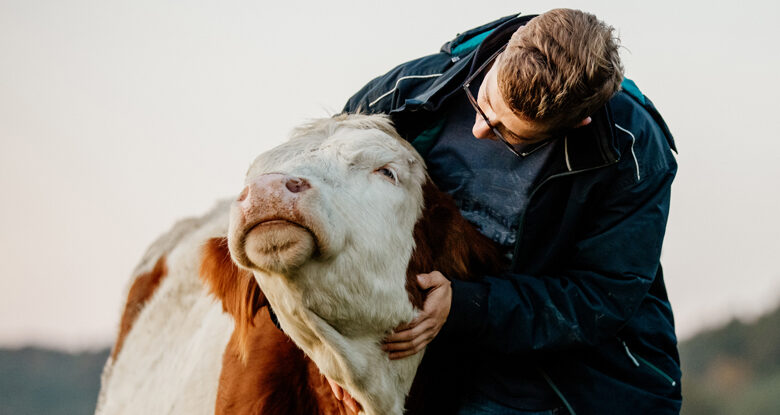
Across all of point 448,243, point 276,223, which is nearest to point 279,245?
point 276,223

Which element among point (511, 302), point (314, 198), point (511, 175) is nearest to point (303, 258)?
point (314, 198)

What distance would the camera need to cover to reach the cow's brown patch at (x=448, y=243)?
9.21ft

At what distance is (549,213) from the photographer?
9.75 feet

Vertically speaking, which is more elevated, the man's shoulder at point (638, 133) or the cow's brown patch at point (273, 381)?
the man's shoulder at point (638, 133)

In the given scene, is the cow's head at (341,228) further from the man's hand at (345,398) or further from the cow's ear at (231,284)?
the man's hand at (345,398)

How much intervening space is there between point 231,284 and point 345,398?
564 millimetres

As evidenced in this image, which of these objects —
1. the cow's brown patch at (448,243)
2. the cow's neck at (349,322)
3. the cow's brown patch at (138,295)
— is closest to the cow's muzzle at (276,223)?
the cow's neck at (349,322)

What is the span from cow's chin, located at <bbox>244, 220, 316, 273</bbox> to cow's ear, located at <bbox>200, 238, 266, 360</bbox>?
1.82ft

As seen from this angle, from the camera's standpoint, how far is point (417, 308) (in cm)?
267

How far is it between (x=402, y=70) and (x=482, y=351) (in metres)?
1.21

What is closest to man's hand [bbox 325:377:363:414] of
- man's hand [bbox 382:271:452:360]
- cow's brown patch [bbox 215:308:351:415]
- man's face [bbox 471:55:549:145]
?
cow's brown patch [bbox 215:308:351:415]

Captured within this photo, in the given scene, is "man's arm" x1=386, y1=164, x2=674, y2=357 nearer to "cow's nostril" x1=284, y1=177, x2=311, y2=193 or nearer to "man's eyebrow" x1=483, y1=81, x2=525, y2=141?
"man's eyebrow" x1=483, y1=81, x2=525, y2=141

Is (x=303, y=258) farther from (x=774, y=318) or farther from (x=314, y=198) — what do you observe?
(x=774, y=318)

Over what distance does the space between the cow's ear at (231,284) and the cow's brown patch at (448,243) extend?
23.5 inches
